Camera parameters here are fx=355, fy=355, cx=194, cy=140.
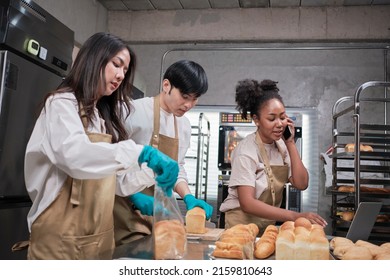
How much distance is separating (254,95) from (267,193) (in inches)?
23.2

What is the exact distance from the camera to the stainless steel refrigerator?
1.99 m

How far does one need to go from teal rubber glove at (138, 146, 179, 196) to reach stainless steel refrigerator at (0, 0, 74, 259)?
127 centimetres

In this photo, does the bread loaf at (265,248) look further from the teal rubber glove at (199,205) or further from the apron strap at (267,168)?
the apron strap at (267,168)

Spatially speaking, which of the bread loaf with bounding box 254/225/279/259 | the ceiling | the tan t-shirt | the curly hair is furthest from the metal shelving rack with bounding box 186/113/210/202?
the bread loaf with bounding box 254/225/279/259

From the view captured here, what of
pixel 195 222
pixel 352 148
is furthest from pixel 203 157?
pixel 195 222

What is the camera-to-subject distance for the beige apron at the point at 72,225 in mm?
1186

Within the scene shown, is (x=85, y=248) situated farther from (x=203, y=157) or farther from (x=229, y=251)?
(x=203, y=157)

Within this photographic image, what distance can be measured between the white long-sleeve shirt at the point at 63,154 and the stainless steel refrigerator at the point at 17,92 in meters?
0.93

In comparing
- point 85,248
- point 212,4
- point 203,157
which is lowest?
point 85,248

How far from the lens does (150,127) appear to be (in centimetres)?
182

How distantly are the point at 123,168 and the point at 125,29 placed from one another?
453cm

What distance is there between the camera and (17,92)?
2.09m

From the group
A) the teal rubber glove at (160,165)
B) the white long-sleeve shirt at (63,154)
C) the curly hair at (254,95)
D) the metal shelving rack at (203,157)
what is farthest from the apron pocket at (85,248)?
the metal shelving rack at (203,157)
